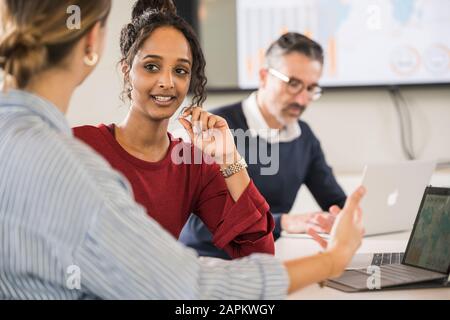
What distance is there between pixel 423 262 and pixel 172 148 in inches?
24.9

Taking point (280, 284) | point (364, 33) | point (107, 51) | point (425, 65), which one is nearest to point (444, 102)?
point (425, 65)

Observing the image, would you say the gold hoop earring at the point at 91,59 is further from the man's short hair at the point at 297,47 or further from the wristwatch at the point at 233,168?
the man's short hair at the point at 297,47

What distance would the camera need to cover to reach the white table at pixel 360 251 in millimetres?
1349

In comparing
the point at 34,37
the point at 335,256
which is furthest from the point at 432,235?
the point at 34,37

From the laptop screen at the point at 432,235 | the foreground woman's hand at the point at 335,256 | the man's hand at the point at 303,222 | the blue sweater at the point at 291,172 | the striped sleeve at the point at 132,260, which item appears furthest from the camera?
the blue sweater at the point at 291,172

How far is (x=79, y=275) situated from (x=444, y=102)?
2.78 metres

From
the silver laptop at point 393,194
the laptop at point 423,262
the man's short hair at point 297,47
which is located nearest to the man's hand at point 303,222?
the silver laptop at point 393,194

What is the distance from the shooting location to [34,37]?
2.91 feet

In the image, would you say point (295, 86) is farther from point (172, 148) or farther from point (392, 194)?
point (172, 148)

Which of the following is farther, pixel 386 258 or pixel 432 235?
pixel 386 258

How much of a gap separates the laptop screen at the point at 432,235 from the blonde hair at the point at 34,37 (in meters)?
0.93

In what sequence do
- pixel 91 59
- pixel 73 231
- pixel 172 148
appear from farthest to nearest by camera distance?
pixel 172 148
pixel 91 59
pixel 73 231

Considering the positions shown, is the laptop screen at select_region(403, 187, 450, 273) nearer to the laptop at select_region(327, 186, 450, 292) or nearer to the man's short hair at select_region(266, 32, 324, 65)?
the laptop at select_region(327, 186, 450, 292)

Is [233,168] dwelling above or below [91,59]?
below
